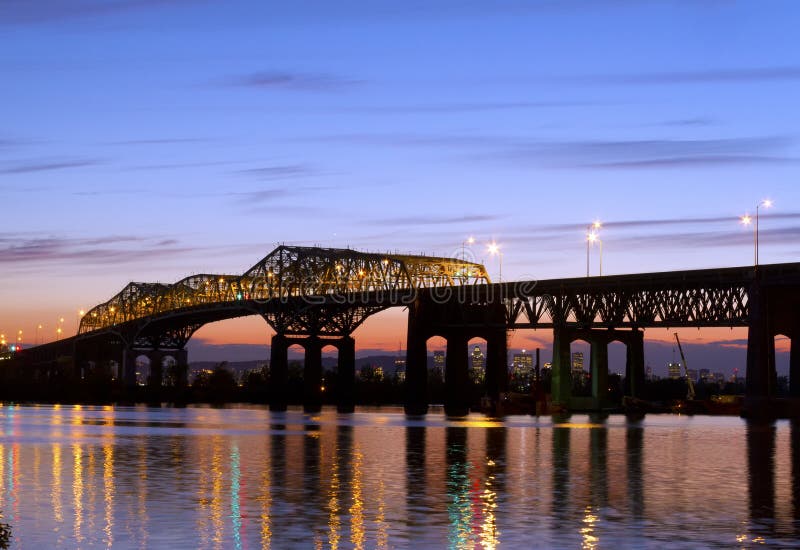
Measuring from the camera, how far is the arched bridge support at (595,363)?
524 feet

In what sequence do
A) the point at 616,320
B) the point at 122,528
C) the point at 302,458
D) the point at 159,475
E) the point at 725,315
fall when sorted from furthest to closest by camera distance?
the point at 616,320, the point at 725,315, the point at 302,458, the point at 159,475, the point at 122,528

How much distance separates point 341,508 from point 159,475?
15403 millimetres


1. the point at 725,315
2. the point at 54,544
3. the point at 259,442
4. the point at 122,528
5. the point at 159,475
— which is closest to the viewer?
the point at 54,544

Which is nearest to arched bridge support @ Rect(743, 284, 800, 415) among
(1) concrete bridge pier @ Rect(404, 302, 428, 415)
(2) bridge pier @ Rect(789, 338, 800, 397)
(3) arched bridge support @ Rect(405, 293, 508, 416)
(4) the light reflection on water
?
(2) bridge pier @ Rect(789, 338, 800, 397)

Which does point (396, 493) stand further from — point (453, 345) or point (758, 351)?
point (453, 345)

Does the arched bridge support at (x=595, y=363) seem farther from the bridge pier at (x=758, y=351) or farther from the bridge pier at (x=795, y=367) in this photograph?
the bridge pier at (x=758, y=351)

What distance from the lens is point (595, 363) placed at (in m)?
165

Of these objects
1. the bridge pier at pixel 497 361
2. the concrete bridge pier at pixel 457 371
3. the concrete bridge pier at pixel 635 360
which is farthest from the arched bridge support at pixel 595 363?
the concrete bridge pier at pixel 457 371

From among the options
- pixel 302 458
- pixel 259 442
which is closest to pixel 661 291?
pixel 259 442

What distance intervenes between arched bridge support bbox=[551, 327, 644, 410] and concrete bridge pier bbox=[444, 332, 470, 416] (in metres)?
19.8

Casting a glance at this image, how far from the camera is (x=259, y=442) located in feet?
286

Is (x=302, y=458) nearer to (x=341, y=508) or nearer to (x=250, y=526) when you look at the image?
(x=341, y=508)

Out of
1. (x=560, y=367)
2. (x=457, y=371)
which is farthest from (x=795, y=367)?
(x=457, y=371)

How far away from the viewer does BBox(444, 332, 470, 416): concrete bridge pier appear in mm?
188625
